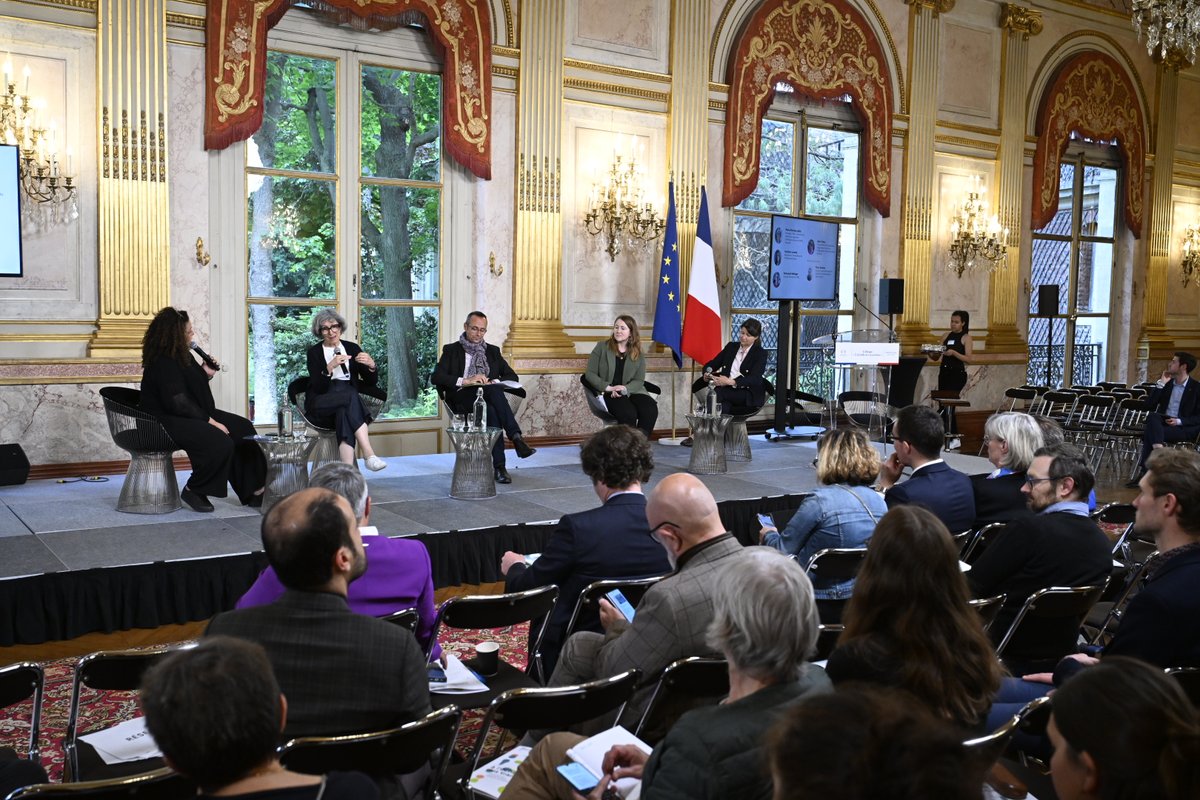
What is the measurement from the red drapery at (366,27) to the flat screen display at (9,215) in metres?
1.35

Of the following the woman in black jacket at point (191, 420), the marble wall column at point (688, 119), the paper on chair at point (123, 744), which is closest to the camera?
the paper on chair at point (123, 744)

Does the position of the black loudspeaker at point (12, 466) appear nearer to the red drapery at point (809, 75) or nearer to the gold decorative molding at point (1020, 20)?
the red drapery at point (809, 75)

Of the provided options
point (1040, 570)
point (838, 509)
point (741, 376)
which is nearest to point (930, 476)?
point (838, 509)

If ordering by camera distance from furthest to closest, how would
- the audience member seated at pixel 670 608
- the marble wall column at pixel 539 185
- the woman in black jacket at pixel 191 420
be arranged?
the marble wall column at pixel 539 185, the woman in black jacket at pixel 191 420, the audience member seated at pixel 670 608

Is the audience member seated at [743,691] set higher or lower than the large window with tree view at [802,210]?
lower

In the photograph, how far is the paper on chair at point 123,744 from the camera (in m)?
2.50

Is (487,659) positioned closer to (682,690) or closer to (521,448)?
(682,690)

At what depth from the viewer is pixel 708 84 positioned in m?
10.3

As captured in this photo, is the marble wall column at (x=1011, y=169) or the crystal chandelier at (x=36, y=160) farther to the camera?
the marble wall column at (x=1011, y=169)

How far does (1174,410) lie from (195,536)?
836 centimetres

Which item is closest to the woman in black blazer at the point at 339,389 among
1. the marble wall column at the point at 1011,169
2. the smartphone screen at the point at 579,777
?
the smartphone screen at the point at 579,777

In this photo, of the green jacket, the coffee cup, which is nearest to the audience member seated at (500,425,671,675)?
the coffee cup

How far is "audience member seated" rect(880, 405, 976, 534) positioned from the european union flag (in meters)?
→ 5.19

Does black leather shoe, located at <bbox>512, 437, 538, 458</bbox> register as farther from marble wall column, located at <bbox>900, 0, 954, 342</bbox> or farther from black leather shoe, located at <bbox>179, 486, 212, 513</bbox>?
marble wall column, located at <bbox>900, 0, 954, 342</bbox>
